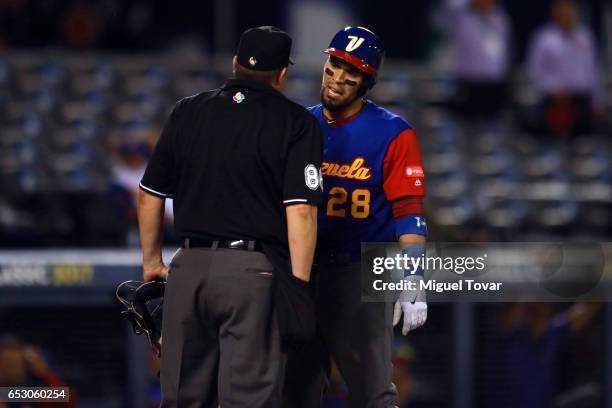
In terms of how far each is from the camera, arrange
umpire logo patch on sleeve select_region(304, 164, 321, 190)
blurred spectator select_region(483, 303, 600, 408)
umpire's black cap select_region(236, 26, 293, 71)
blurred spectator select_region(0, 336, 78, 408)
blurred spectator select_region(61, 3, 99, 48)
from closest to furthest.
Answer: umpire logo patch on sleeve select_region(304, 164, 321, 190), umpire's black cap select_region(236, 26, 293, 71), blurred spectator select_region(0, 336, 78, 408), blurred spectator select_region(483, 303, 600, 408), blurred spectator select_region(61, 3, 99, 48)

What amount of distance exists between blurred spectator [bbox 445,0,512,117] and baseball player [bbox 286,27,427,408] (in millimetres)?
5953

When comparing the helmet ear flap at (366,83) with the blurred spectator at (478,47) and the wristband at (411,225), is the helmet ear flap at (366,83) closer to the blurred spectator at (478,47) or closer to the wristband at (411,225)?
the wristband at (411,225)

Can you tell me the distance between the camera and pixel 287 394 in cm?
471

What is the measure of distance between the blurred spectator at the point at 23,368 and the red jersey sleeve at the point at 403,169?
7.92 ft

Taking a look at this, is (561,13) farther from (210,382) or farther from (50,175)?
(210,382)

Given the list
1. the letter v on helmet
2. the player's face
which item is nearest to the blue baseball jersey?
the player's face

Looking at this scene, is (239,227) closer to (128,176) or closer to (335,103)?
(335,103)

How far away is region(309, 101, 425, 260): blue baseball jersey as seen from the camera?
4.72 m

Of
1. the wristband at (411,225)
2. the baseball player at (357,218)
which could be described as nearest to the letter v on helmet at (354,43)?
the baseball player at (357,218)

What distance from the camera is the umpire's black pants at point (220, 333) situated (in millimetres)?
4273

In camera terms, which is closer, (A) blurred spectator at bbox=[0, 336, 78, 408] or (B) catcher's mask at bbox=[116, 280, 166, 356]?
(B) catcher's mask at bbox=[116, 280, 166, 356]

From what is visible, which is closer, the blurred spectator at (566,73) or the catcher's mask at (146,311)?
the catcher's mask at (146,311)

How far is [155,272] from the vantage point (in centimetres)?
456

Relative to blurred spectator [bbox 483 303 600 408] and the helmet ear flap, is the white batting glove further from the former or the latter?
blurred spectator [bbox 483 303 600 408]
